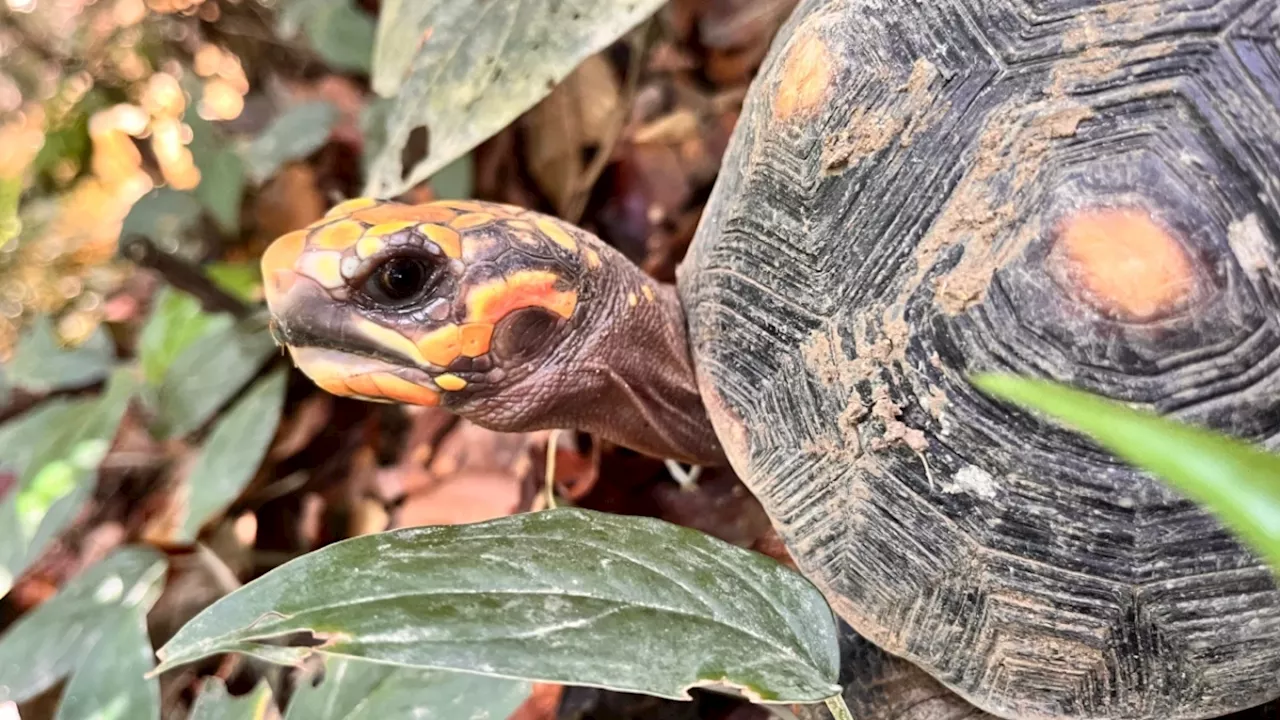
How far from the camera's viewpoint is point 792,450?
891 mm

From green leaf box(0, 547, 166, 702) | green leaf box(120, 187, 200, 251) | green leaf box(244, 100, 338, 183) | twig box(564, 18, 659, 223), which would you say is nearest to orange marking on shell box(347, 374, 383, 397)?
green leaf box(0, 547, 166, 702)

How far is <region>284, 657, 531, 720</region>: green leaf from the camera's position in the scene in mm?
885

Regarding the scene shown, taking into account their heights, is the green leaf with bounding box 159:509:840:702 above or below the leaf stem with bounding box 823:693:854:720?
below

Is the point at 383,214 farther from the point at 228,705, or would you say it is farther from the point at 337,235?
the point at 228,705

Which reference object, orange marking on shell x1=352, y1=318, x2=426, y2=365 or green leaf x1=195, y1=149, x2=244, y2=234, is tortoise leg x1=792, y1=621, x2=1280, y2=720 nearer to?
orange marking on shell x1=352, y1=318, x2=426, y2=365

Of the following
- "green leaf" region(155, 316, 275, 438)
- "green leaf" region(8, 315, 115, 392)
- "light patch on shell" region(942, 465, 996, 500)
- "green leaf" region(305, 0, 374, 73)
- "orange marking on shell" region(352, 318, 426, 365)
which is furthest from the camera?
"green leaf" region(305, 0, 374, 73)

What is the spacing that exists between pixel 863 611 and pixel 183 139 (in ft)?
6.12

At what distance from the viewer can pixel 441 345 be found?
101cm

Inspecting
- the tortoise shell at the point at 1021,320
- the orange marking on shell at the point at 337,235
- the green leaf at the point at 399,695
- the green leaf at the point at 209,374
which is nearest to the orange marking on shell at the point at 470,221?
the orange marking on shell at the point at 337,235

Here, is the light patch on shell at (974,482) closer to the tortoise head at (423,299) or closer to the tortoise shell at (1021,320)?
the tortoise shell at (1021,320)

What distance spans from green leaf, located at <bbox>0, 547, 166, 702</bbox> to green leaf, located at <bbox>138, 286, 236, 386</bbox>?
419mm

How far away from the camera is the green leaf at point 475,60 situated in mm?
1086

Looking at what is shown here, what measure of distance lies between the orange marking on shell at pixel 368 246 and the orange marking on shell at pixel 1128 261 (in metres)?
0.70

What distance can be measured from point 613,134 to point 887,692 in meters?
1.28
